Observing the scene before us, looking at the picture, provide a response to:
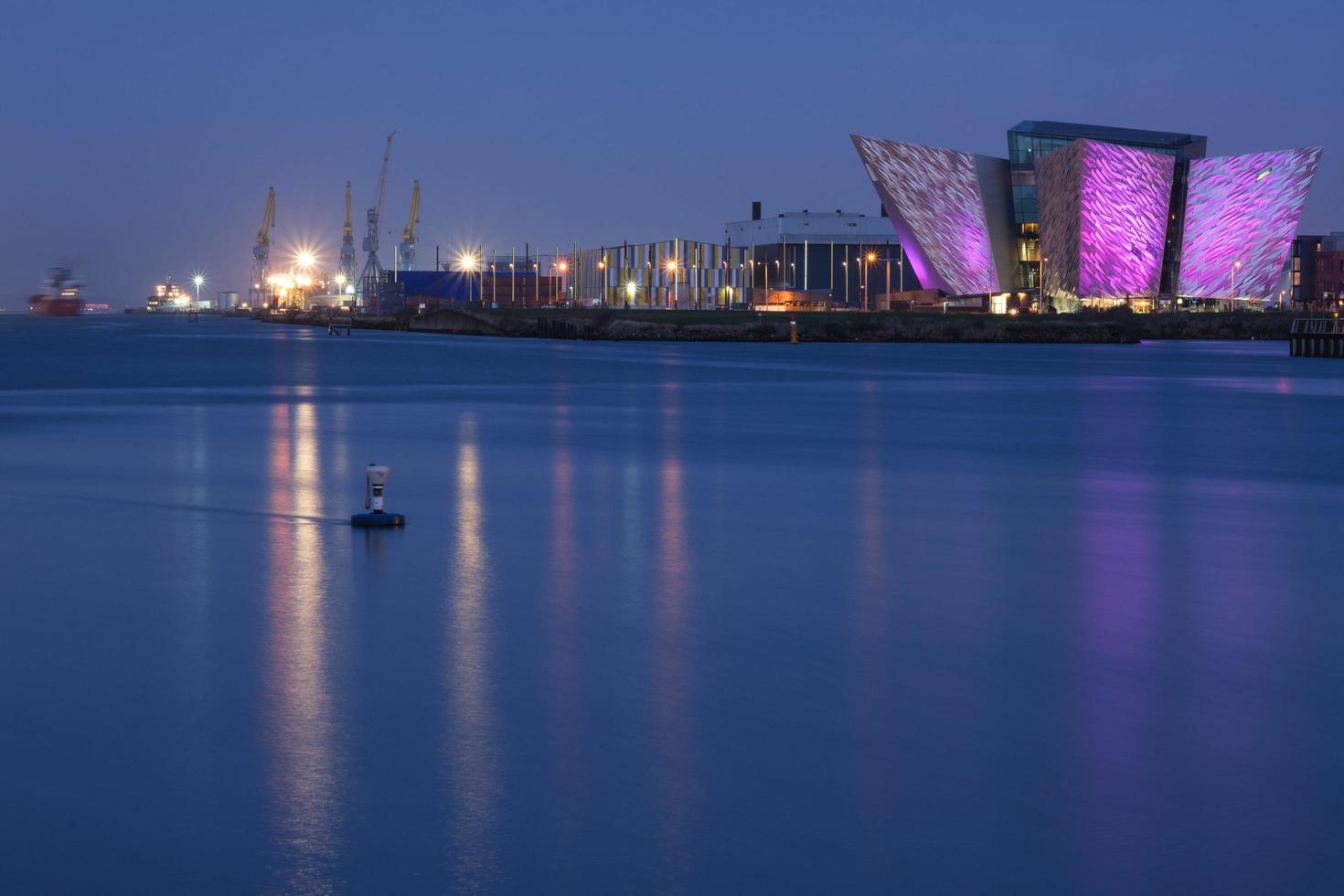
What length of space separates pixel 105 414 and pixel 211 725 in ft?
85.3

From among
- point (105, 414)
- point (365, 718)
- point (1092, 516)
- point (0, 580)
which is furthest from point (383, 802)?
point (105, 414)

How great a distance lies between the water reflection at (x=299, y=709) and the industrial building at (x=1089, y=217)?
105m

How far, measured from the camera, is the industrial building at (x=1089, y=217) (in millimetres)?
117438

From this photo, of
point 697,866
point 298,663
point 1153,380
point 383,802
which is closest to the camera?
point 697,866

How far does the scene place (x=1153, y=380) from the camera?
5053cm

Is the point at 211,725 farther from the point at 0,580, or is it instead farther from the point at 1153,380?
the point at 1153,380

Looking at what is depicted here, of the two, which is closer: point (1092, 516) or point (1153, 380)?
point (1092, 516)

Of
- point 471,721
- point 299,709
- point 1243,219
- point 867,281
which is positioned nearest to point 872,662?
point 471,721

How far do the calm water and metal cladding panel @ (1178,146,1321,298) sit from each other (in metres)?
107

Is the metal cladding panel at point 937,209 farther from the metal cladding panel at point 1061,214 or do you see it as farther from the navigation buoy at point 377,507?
the navigation buoy at point 377,507

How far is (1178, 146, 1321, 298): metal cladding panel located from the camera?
121312 mm

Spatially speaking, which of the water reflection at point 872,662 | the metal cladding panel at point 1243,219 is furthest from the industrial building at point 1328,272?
the water reflection at point 872,662

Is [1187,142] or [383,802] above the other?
[1187,142]

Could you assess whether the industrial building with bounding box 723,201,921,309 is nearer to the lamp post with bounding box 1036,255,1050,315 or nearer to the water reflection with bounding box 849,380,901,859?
the lamp post with bounding box 1036,255,1050,315
